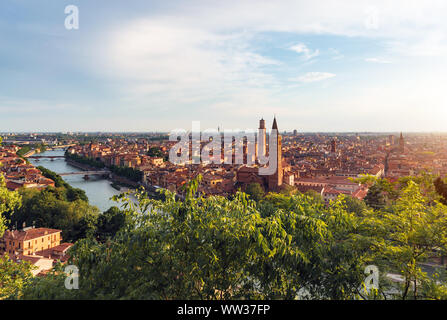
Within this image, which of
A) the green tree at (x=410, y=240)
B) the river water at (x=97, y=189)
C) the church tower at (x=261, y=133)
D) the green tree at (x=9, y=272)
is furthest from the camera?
the church tower at (x=261, y=133)

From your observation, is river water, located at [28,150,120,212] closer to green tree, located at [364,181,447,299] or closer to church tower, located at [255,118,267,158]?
church tower, located at [255,118,267,158]

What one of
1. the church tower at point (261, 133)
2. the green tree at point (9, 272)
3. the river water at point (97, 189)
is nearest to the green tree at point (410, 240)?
the green tree at point (9, 272)

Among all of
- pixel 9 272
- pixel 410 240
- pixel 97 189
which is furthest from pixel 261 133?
pixel 410 240

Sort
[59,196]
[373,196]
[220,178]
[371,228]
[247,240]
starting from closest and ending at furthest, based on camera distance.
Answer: [247,240], [371,228], [373,196], [59,196], [220,178]

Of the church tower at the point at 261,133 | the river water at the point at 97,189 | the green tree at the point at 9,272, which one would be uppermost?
the church tower at the point at 261,133

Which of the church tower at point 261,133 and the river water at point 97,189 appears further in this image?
the church tower at point 261,133

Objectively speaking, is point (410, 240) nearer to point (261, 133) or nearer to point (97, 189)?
→ point (97, 189)

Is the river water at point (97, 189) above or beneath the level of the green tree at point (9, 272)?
beneath

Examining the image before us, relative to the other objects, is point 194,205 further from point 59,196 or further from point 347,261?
point 59,196

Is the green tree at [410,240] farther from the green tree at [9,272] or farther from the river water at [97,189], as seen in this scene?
the river water at [97,189]

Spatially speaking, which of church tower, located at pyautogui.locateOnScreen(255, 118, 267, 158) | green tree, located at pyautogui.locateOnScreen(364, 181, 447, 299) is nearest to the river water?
church tower, located at pyautogui.locateOnScreen(255, 118, 267, 158)
